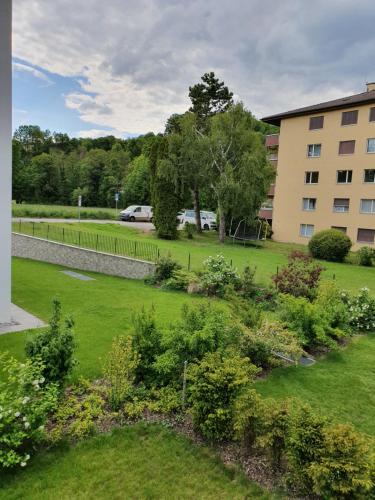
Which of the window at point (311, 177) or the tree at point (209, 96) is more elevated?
the tree at point (209, 96)

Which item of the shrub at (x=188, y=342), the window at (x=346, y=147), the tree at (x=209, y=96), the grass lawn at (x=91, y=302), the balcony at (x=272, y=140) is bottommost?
the grass lawn at (x=91, y=302)

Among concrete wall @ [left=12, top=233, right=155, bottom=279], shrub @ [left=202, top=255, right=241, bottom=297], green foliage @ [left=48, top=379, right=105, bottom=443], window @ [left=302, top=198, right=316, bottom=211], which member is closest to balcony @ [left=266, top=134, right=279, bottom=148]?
window @ [left=302, top=198, right=316, bottom=211]

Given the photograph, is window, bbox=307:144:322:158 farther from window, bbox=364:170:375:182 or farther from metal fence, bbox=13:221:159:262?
metal fence, bbox=13:221:159:262

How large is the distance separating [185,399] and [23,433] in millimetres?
2038

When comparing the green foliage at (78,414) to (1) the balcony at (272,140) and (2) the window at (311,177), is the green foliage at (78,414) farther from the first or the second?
(1) the balcony at (272,140)

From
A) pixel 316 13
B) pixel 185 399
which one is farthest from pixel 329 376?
pixel 316 13

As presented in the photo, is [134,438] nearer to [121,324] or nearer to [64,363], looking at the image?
[64,363]

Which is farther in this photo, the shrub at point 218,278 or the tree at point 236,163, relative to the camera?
the tree at point 236,163

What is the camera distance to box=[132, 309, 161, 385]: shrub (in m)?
5.39

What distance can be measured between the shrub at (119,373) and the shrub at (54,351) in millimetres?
528

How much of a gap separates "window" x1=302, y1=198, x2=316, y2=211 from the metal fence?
58.5ft

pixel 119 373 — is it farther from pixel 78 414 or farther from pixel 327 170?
→ pixel 327 170

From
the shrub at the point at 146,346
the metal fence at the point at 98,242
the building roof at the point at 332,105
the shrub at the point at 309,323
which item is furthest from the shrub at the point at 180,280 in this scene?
the building roof at the point at 332,105

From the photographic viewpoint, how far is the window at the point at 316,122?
29.9 m
